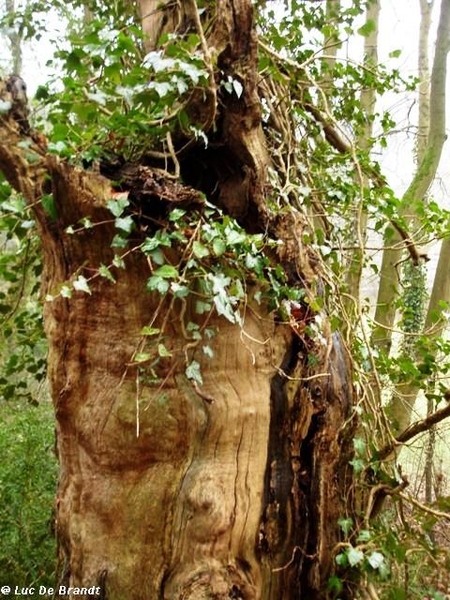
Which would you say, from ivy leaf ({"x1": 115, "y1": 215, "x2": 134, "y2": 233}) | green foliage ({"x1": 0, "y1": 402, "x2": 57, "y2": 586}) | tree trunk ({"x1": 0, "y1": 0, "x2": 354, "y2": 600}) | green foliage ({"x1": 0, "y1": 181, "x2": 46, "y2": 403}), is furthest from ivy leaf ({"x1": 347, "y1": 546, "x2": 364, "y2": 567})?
green foliage ({"x1": 0, "y1": 402, "x2": 57, "y2": 586})

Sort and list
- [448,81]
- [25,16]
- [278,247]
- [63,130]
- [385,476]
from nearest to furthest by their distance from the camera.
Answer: [63,130]
[278,247]
[385,476]
[25,16]
[448,81]

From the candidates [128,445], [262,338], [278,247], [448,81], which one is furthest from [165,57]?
[448,81]

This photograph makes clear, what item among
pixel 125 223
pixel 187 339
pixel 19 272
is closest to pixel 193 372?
pixel 187 339

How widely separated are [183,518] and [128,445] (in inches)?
11.5

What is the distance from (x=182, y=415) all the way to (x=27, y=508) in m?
1.94

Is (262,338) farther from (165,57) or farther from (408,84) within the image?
(408,84)

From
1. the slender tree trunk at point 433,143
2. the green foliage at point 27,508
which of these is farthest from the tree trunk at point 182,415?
the slender tree trunk at point 433,143

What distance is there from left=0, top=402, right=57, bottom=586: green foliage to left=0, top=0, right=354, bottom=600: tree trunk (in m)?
1.19

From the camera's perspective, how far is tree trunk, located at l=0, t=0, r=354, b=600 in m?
1.60

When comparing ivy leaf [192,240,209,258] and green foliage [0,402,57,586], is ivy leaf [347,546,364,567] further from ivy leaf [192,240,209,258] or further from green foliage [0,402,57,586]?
green foliage [0,402,57,586]

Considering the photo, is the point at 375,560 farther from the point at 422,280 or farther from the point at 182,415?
the point at 422,280

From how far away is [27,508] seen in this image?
303 centimetres

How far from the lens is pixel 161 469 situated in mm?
1673

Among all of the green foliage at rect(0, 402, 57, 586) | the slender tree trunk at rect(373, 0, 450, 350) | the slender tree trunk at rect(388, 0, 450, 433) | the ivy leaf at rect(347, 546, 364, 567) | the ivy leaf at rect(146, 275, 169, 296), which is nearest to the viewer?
the ivy leaf at rect(146, 275, 169, 296)
